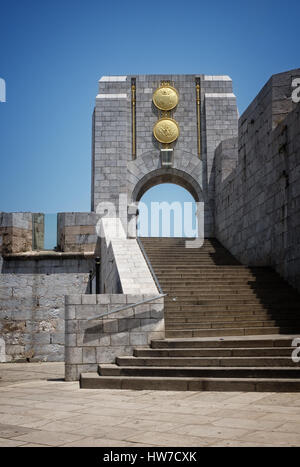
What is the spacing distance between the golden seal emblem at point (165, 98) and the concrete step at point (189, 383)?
16.2 m

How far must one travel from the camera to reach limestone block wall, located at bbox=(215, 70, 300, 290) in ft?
35.5

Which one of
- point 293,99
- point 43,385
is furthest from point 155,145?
point 43,385

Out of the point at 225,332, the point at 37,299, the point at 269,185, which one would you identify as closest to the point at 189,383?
the point at 225,332

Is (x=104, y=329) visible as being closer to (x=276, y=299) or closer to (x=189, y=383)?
(x=189, y=383)

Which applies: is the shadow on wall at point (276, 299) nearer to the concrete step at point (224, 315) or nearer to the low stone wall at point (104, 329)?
the concrete step at point (224, 315)

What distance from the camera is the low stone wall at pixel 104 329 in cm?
748

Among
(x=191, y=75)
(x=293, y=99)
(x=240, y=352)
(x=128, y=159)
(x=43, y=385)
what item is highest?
(x=191, y=75)

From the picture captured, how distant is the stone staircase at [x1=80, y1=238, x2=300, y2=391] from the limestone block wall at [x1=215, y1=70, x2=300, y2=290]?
856 millimetres

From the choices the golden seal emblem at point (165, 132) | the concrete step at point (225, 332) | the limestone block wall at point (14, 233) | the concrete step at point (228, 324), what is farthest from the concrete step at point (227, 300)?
the golden seal emblem at point (165, 132)

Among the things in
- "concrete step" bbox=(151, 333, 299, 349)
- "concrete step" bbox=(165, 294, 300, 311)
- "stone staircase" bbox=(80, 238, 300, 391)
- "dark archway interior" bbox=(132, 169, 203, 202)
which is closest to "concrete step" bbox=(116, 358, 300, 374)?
"stone staircase" bbox=(80, 238, 300, 391)

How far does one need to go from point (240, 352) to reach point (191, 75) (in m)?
17.3

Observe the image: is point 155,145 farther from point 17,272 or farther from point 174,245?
point 17,272

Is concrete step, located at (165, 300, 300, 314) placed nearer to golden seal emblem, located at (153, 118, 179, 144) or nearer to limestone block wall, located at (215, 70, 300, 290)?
limestone block wall, located at (215, 70, 300, 290)

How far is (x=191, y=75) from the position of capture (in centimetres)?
2177
